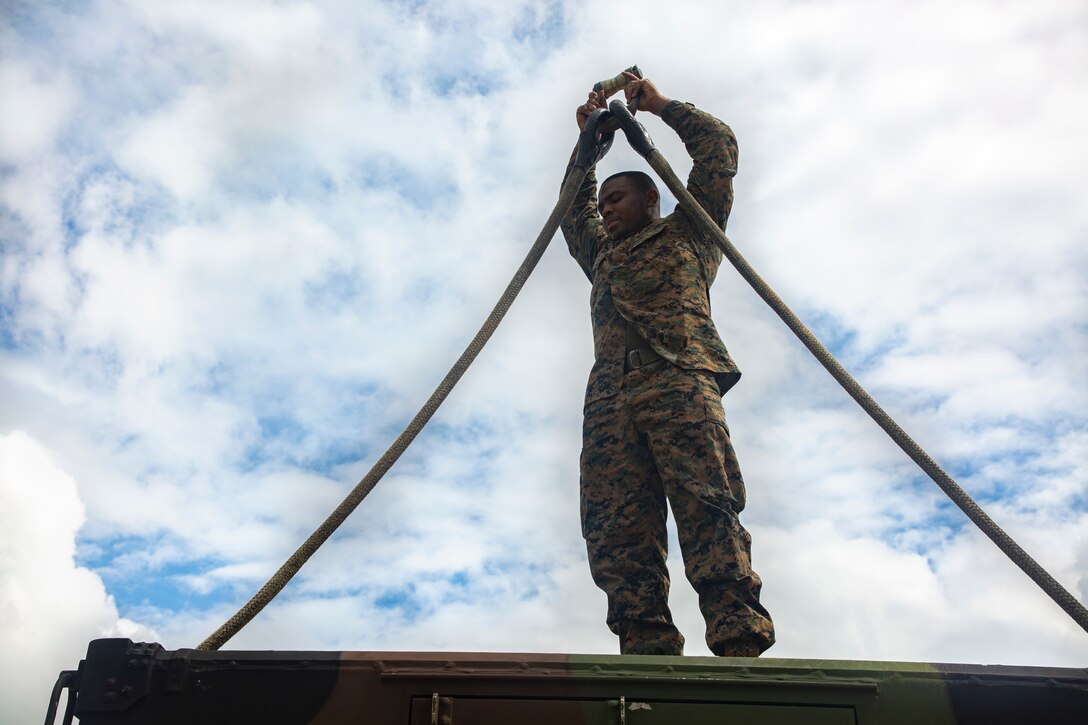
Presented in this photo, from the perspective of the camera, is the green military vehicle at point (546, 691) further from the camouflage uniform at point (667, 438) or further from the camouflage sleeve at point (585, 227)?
the camouflage sleeve at point (585, 227)

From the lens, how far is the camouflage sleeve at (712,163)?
3.99 metres

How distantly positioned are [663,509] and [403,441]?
3.33 feet

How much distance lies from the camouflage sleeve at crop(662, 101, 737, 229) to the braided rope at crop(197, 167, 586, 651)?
503 millimetres

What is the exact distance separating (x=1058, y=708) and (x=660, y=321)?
1.97 m

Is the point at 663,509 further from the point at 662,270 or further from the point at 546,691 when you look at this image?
the point at 546,691

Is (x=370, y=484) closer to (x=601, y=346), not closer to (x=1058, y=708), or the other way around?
(x=601, y=346)

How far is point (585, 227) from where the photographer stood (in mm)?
4457

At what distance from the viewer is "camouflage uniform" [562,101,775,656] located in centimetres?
308

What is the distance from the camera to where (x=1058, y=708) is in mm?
2039

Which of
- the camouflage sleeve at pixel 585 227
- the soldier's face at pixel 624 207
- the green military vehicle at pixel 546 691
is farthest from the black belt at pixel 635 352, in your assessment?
the green military vehicle at pixel 546 691

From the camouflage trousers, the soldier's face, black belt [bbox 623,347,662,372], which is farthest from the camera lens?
the soldier's face

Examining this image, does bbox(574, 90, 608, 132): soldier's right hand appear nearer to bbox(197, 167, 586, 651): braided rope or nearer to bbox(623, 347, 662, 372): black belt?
bbox(197, 167, 586, 651): braided rope

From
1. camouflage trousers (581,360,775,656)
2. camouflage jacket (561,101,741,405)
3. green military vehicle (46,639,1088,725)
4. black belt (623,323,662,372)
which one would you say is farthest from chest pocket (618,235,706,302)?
green military vehicle (46,639,1088,725)

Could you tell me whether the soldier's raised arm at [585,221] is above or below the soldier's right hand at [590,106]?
below
